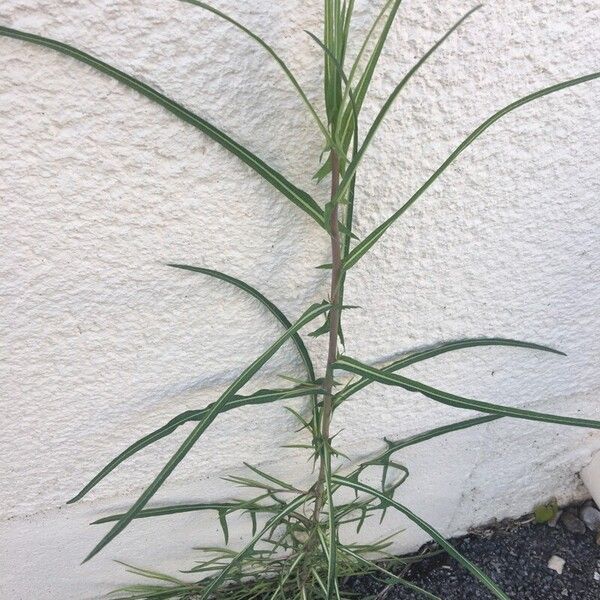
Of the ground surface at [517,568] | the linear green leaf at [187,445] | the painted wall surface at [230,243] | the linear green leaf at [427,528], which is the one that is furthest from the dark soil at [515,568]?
the linear green leaf at [187,445]

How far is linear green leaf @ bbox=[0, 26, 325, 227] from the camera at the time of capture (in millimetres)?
500

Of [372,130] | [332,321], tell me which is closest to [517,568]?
[332,321]

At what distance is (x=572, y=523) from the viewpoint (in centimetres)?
133

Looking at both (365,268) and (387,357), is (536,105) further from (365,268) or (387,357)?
(387,357)

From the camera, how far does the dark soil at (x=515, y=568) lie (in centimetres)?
121

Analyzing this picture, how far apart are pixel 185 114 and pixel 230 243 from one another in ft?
0.58

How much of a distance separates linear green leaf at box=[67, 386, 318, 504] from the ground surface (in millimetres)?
645

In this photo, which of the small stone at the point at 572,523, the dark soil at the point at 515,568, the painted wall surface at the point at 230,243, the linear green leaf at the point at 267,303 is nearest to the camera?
the painted wall surface at the point at 230,243

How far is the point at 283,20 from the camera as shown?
1.82 feet

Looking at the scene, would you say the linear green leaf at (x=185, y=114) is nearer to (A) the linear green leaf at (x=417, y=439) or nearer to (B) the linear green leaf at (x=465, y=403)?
(B) the linear green leaf at (x=465, y=403)

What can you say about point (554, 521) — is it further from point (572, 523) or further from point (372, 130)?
point (372, 130)

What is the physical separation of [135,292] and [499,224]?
0.44 m

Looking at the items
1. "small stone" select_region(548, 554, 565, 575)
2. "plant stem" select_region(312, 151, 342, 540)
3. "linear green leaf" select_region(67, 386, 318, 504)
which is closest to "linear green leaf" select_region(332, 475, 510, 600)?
"plant stem" select_region(312, 151, 342, 540)

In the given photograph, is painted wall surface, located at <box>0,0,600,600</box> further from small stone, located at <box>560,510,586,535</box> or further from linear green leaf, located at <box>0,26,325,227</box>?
small stone, located at <box>560,510,586,535</box>
